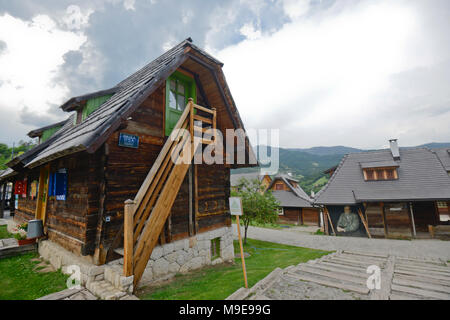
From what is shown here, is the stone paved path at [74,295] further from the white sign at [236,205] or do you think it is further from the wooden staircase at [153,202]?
the white sign at [236,205]

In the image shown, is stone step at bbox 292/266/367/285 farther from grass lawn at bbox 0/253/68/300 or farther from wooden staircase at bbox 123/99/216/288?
grass lawn at bbox 0/253/68/300

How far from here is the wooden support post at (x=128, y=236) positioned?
166 inches

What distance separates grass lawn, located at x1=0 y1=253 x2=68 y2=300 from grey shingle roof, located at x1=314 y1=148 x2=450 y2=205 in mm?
19324

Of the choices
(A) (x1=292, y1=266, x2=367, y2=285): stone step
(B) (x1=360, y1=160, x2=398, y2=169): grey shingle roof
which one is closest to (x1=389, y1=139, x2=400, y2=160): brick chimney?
(B) (x1=360, y1=160, x2=398, y2=169): grey shingle roof

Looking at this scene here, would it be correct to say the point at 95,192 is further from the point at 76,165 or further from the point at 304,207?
the point at 304,207

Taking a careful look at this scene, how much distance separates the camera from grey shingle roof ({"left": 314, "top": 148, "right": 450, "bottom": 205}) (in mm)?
16641

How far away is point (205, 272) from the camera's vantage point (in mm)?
7340

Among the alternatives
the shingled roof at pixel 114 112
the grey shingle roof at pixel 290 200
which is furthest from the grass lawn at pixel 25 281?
the grey shingle roof at pixel 290 200

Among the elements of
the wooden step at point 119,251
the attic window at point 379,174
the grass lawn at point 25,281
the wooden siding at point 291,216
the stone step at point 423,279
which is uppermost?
the attic window at point 379,174

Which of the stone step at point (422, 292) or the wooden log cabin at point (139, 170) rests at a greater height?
the wooden log cabin at point (139, 170)

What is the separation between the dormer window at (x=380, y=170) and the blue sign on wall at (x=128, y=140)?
21.4 meters

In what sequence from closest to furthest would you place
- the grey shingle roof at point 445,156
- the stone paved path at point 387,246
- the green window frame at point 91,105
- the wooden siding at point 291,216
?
the green window frame at point 91,105
the stone paved path at point 387,246
the grey shingle roof at point 445,156
the wooden siding at point 291,216

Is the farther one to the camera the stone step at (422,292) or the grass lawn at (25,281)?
the grass lawn at (25,281)
